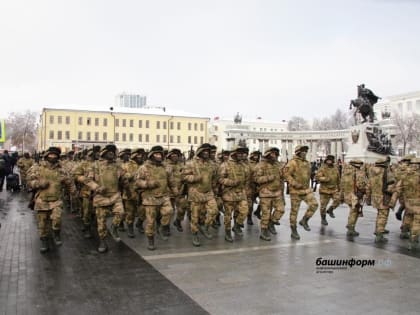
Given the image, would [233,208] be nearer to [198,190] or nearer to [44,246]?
[198,190]

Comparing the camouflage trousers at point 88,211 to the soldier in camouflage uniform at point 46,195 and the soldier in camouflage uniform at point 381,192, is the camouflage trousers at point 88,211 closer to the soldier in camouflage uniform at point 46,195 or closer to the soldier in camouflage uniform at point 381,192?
the soldier in camouflage uniform at point 46,195

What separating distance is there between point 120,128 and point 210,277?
248ft

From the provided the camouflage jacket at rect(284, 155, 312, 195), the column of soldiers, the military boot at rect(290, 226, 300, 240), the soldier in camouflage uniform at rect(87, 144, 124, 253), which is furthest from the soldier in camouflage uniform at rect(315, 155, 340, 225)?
the soldier in camouflage uniform at rect(87, 144, 124, 253)

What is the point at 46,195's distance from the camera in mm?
8086

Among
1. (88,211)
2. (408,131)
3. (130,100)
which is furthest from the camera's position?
(130,100)

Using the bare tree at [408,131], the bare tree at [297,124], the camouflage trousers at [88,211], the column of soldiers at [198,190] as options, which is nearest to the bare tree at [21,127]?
the bare tree at [408,131]

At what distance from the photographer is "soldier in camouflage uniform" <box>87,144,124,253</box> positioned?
314 inches

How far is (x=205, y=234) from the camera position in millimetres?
9641

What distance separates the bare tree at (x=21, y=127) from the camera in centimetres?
7367

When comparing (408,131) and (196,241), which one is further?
(408,131)

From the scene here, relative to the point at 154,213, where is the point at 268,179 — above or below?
above

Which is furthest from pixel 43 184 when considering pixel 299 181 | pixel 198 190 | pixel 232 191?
pixel 299 181

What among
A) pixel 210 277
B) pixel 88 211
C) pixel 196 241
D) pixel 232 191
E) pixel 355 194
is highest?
pixel 232 191

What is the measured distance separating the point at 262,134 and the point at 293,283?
5220cm
